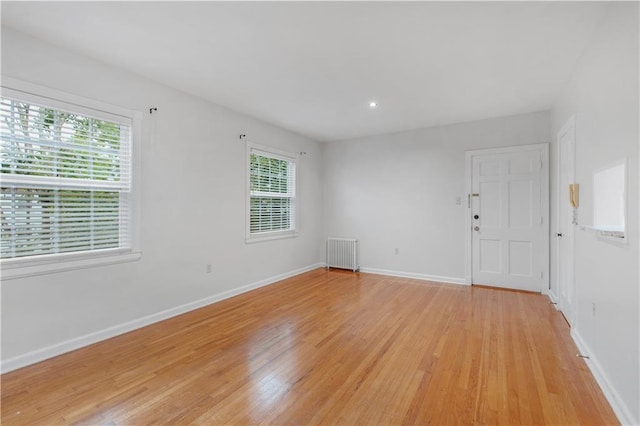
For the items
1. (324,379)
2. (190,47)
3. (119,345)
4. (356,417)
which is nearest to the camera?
(356,417)

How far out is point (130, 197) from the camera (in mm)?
3010

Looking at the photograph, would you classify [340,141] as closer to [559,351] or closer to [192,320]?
[192,320]

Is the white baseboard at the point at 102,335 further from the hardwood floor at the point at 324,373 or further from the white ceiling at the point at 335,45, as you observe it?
the white ceiling at the point at 335,45

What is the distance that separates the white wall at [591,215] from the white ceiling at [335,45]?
0.30 metres

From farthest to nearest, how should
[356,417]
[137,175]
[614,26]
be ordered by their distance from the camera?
Result: [137,175] → [614,26] → [356,417]

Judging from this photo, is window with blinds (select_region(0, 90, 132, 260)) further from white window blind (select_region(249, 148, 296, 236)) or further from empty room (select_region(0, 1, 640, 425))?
white window blind (select_region(249, 148, 296, 236))

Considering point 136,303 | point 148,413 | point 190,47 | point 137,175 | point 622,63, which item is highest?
point 190,47

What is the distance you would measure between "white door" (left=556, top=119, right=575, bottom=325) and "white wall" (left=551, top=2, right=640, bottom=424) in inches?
10.1

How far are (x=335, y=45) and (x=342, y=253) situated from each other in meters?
4.04

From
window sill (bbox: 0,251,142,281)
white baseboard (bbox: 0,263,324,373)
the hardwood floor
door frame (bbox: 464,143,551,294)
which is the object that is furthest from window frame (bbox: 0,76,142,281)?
door frame (bbox: 464,143,551,294)

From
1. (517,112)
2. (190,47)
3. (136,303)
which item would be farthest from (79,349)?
(517,112)

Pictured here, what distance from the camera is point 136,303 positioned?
3.06 meters

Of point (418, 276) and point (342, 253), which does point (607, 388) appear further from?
point (342, 253)

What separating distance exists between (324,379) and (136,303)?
2147 millimetres
